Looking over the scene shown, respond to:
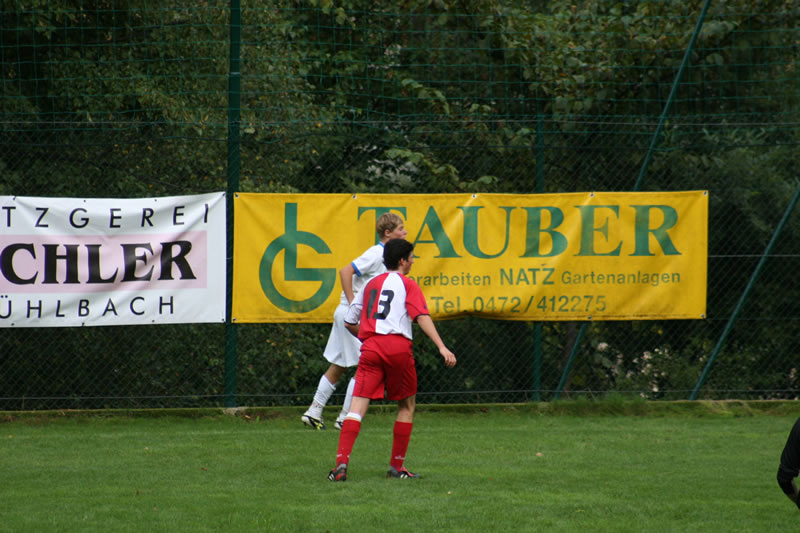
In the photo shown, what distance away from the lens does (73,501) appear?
6281 millimetres

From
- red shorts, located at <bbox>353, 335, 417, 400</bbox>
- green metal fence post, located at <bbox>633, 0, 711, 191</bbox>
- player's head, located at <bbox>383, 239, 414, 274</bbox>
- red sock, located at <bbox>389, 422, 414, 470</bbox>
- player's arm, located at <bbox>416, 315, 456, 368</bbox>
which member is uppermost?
green metal fence post, located at <bbox>633, 0, 711, 191</bbox>

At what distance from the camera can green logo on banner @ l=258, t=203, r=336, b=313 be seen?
9.83m

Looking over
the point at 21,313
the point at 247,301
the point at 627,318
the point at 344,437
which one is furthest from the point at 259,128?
the point at 344,437

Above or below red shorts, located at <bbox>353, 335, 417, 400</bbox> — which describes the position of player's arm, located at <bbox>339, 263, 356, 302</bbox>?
above

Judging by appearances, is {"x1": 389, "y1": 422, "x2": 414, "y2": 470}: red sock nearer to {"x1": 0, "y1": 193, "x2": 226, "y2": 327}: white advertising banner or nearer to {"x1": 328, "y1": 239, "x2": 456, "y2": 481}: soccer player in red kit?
{"x1": 328, "y1": 239, "x2": 456, "y2": 481}: soccer player in red kit

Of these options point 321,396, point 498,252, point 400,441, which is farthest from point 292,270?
point 400,441

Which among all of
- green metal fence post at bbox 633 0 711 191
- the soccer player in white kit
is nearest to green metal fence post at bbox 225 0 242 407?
the soccer player in white kit

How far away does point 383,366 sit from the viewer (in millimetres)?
6961

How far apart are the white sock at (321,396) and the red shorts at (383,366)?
89.8 inches

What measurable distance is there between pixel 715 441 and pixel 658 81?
163 inches

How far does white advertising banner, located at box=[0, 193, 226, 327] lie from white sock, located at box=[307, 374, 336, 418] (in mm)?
1214

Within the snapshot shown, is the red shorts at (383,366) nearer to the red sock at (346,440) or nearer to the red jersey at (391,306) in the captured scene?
the red jersey at (391,306)

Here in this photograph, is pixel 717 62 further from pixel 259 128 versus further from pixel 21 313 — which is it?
pixel 21 313

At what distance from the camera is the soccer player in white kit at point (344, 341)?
8.74m
